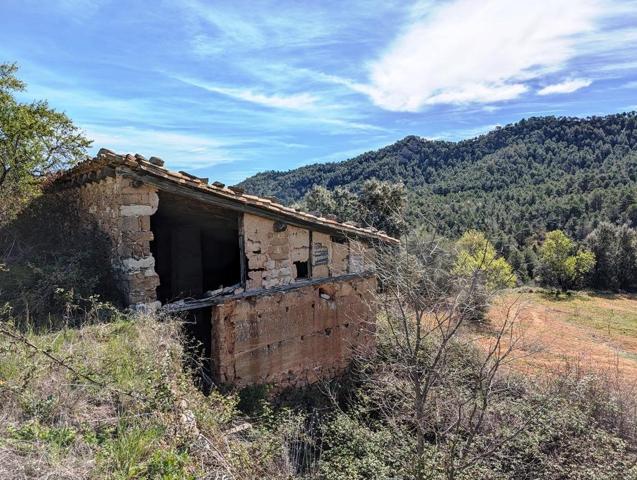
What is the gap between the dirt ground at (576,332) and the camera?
1514cm

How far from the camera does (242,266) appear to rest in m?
8.50

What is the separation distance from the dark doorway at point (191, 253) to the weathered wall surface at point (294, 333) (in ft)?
8.36

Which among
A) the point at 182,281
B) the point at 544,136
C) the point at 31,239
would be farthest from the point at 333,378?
the point at 544,136

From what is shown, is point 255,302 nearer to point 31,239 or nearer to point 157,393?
point 157,393

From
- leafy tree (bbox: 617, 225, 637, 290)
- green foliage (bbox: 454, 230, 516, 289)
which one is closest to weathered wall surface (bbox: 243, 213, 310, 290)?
green foliage (bbox: 454, 230, 516, 289)

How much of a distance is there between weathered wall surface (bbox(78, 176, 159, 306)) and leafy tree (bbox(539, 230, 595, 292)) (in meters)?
45.0

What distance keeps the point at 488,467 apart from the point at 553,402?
3170 millimetres

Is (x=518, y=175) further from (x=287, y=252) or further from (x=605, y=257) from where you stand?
(x=287, y=252)

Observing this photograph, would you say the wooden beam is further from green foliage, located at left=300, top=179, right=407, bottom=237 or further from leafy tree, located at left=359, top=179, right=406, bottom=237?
leafy tree, located at left=359, top=179, right=406, bottom=237

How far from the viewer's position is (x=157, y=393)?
177 inches

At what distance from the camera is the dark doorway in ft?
36.7

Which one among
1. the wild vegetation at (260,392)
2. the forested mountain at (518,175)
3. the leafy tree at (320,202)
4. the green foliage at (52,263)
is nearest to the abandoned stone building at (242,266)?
the green foliage at (52,263)

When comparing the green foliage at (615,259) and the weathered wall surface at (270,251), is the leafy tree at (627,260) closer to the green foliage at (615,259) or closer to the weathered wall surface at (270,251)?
the green foliage at (615,259)

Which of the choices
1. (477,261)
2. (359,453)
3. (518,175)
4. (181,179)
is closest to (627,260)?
(477,261)
